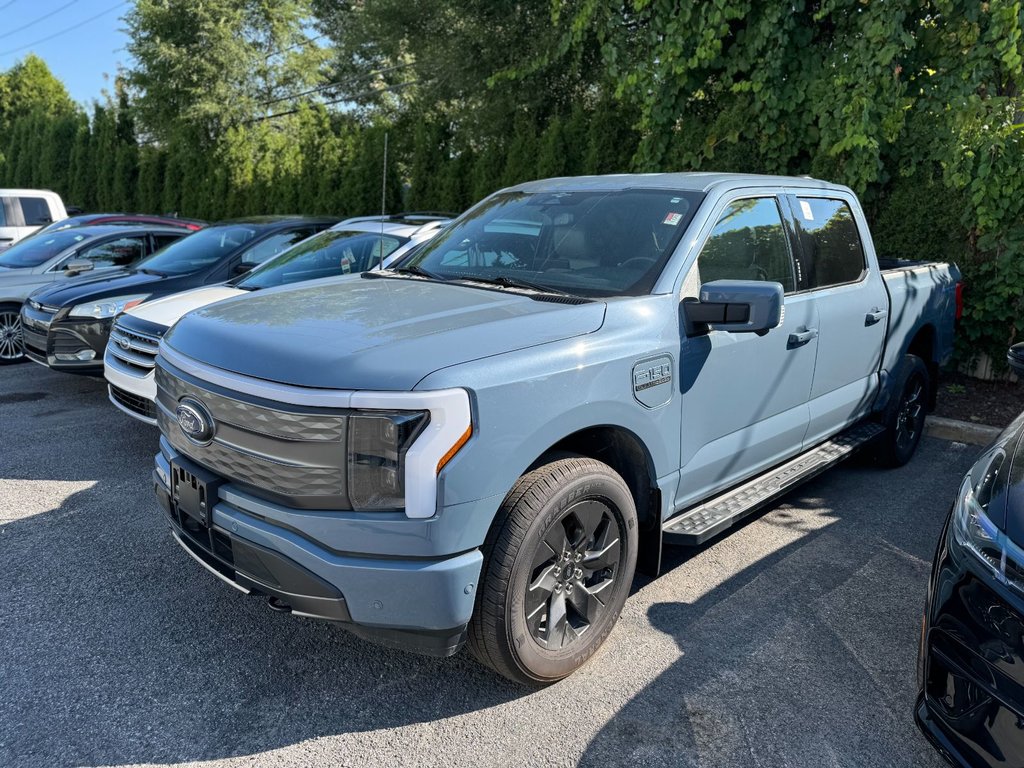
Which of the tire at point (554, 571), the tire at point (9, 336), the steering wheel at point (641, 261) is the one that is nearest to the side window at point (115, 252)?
the tire at point (9, 336)

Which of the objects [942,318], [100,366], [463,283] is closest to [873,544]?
[942,318]

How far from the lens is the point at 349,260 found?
707 centimetres

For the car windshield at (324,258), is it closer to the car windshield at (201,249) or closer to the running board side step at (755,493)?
the car windshield at (201,249)

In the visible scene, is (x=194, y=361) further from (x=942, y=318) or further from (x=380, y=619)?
(x=942, y=318)

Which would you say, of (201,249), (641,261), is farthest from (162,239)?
(641,261)

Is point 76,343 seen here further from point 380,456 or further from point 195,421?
point 380,456

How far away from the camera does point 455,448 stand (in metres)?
2.54

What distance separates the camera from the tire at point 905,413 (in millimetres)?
5402

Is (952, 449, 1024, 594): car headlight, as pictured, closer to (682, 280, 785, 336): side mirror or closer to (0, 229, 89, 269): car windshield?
(682, 280, 785, 336): side mirror

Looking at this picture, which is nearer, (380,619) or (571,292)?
(380,619)

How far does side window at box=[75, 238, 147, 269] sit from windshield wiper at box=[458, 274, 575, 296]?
7.27 meters

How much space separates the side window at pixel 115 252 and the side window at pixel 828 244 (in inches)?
317

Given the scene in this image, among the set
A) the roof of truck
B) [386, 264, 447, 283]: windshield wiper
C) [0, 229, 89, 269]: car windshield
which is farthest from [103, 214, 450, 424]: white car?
[0, 229, 89, 269]: car windshield

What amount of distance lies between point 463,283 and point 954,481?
12.8ft
